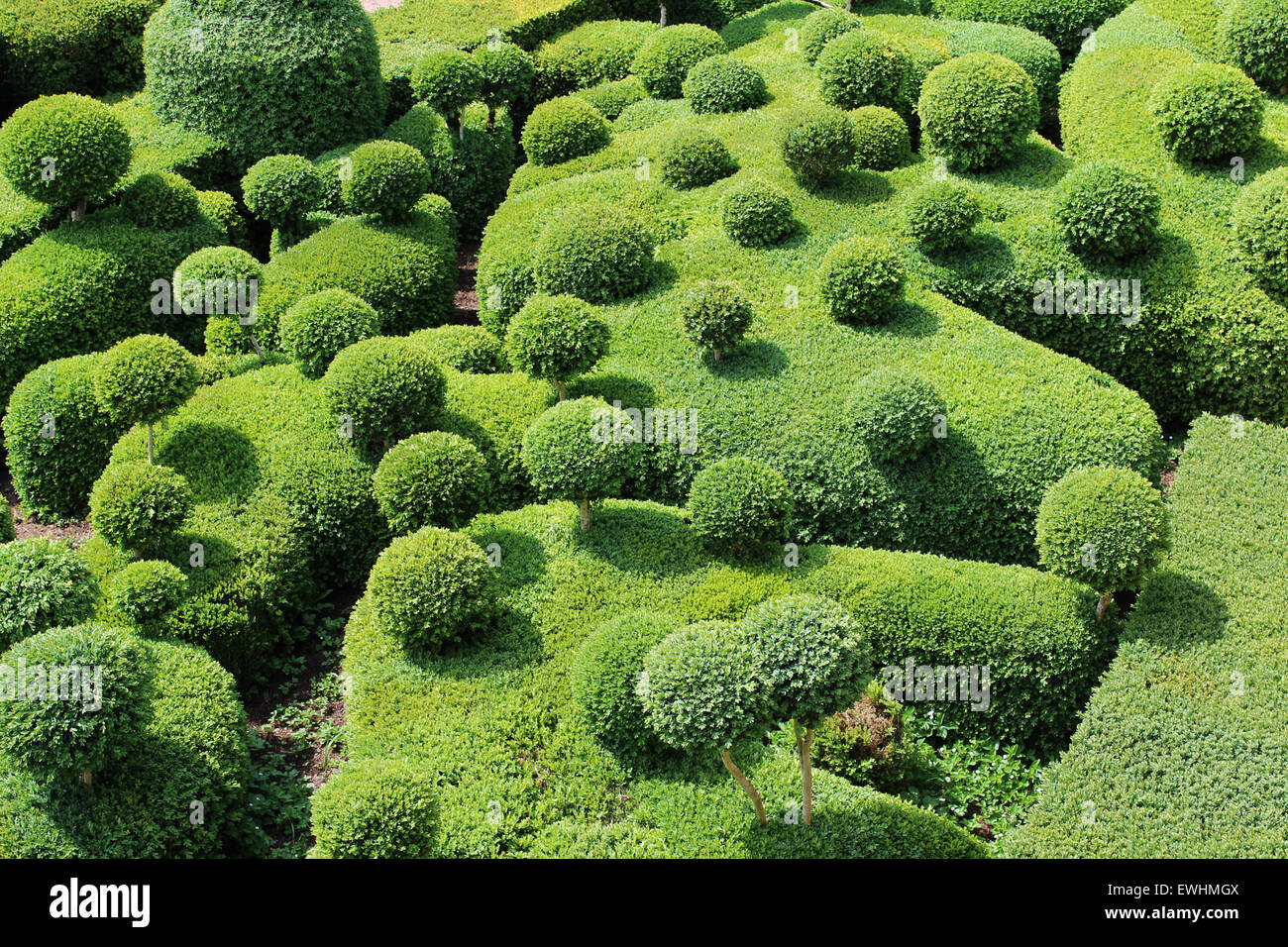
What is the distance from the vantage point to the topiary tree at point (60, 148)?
23453 millimetres

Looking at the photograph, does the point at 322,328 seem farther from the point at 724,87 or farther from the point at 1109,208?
the point at 1109,208

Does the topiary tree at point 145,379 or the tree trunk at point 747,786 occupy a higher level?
the topiary tree at point 145,379

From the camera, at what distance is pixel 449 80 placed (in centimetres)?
2722

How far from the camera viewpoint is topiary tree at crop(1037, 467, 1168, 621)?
1641 centimetres

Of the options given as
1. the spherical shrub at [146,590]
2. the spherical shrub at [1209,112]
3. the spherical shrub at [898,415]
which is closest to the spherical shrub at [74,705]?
the spherical shrub at [146,590]

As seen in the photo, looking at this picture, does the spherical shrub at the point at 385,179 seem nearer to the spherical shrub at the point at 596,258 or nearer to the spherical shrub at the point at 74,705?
the spherical shrub at the point at 596,258

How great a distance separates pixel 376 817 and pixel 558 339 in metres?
8.41

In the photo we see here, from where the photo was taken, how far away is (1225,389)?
20.9 m

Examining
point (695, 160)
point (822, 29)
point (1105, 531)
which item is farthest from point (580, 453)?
point (822, 29)

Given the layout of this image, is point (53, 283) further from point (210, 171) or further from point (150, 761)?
point (150, 761)

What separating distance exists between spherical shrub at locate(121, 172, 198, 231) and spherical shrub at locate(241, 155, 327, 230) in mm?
1250

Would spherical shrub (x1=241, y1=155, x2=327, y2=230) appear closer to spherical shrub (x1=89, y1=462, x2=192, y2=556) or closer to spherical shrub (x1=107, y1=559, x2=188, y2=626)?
spherical shrub (x1=89, y1=462, x2=192, y2=556)

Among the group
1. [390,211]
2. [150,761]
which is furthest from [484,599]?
[390,211]

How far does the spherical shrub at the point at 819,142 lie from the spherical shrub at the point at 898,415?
6.16 m
